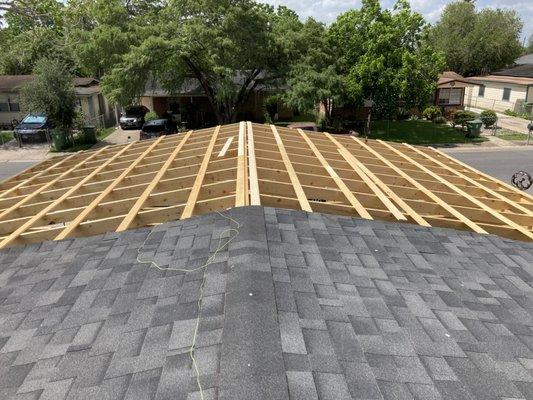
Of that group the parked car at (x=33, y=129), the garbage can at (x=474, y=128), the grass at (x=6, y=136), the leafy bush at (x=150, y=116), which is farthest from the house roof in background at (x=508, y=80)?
the grass at (x=6, y=136)

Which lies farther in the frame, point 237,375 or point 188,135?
point 188,135

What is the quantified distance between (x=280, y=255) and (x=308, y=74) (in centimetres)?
2304

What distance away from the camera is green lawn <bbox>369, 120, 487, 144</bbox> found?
3159cm

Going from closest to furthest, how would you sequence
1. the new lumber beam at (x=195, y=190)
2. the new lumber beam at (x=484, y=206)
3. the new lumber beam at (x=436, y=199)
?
1. the new lumber beam at (x=195, y=190)
2. the new lumber beam at (x=436, y=199)
3. the new lumber beam at (x=484, y=206)

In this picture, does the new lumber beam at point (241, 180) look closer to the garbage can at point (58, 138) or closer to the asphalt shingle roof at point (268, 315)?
the asphalt shingle roof at point (268, 315)

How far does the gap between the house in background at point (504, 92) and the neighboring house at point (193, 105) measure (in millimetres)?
23329

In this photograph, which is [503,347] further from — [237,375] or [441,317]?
[237,375]

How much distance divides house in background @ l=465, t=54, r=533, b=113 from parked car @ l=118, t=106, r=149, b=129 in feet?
120

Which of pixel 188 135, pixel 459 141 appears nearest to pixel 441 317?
pixel 188 135

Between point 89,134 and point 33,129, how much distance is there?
4.48m

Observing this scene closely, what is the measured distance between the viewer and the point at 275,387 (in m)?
2.88

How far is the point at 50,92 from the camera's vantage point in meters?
27.1

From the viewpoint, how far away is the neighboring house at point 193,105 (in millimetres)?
36050

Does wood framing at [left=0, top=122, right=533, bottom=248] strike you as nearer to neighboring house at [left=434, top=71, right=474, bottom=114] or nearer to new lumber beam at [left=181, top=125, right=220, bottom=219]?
new lumber beam at [left=181, top=125, right=220, bottom=219]
